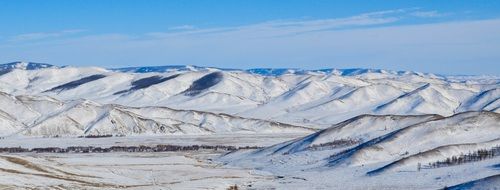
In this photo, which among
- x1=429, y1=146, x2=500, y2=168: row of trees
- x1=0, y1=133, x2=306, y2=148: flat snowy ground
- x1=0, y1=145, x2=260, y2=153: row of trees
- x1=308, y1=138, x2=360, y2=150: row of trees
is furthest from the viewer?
x1=0, y1=133, x2=306, y2=148: flat snowy ground

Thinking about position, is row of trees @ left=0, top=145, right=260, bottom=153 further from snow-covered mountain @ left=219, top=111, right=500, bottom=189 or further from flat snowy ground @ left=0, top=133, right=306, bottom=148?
snow-covered mountain @ left=219, top=111, right=500, bottom=189

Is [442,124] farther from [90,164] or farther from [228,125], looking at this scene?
[228,125]

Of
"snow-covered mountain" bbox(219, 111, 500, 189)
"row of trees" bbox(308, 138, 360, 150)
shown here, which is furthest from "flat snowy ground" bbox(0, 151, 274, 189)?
"row of trees" bbox(308, 138, 360, 150)

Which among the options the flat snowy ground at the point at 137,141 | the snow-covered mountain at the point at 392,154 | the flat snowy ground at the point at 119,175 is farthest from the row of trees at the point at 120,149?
the flat snowy ground at the point at 119,175

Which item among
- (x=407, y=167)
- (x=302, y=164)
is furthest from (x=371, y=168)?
(x=302, y=164)

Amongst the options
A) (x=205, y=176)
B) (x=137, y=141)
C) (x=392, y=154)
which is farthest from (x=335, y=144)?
(x=137, y=141)

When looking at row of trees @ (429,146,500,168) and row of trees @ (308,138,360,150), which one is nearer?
row of trees @ (429,146,500,168)

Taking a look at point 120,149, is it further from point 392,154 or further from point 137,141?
point 392,154

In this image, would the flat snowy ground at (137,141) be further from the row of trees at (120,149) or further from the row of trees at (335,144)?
the row of trees at (335,144)
